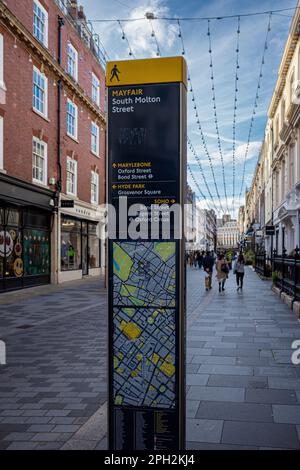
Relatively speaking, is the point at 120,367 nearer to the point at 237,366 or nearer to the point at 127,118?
the point at 127,118

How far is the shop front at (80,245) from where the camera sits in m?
23.7

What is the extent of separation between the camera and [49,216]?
21922 millimetres

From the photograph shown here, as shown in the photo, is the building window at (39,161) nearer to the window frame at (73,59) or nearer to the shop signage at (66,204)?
the shop signage at (66,204)

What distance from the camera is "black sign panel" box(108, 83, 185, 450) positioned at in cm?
330

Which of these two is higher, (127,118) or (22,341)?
(127,118)

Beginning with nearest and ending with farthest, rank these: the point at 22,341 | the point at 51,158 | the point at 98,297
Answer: the point at 22,341 < the point at 98,297 < the point at 51,158

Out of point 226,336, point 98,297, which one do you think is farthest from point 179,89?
point 98,297

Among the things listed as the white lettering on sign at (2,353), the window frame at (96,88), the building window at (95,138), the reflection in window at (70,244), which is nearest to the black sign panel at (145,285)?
the white lettering on sign at (2,353)

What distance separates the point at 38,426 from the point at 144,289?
6.99ft

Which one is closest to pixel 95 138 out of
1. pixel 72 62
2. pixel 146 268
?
pixel 72 62

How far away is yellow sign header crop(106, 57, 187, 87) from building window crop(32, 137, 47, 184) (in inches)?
674

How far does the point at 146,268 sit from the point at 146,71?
4.65ft

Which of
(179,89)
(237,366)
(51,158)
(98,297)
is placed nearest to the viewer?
(179,89)

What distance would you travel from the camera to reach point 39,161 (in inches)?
813
